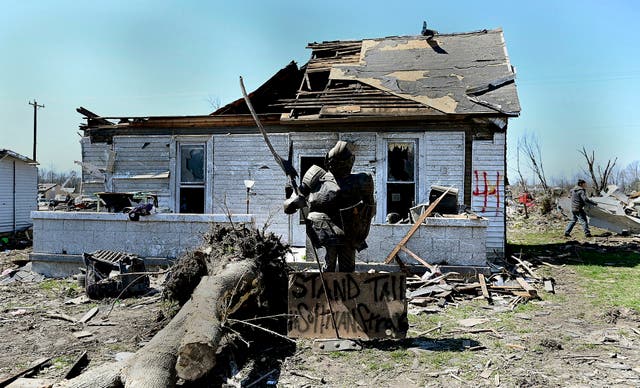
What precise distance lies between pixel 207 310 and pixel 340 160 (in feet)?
7.56

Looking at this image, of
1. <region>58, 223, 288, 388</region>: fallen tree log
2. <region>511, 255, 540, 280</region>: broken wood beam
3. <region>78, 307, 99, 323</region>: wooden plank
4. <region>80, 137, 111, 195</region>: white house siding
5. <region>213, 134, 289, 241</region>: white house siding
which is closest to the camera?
<region>58, 223, 288, 388</region>: fallen tree log

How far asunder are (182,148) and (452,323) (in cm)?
891

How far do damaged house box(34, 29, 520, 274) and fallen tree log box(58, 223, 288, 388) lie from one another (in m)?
3.01

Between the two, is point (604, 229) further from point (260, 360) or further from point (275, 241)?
point (260, 360)

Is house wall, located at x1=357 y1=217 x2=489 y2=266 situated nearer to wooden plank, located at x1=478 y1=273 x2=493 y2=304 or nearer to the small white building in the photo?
wooden plank, located at x1=478 y1=273 x2=493 y2=304

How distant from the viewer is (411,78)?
11.9 metres

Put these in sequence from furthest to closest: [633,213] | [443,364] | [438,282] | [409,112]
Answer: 1. [633,213]
2. [409,112]
3. [438,282]
4. [443,364]

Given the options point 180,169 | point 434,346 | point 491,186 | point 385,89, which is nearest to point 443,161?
point 491,186

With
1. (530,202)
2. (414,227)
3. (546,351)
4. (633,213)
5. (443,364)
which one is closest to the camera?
(443,364)

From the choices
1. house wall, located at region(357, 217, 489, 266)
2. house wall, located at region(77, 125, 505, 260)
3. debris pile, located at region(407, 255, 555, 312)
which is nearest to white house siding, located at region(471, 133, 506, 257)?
house wall, located at region(77, 125, 505, 260)

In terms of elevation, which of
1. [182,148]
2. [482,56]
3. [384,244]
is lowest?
[384,244]

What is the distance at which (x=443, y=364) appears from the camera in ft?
15.4

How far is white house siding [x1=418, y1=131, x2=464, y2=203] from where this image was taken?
1073 centimetres

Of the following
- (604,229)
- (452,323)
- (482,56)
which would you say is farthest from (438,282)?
(604,229)
